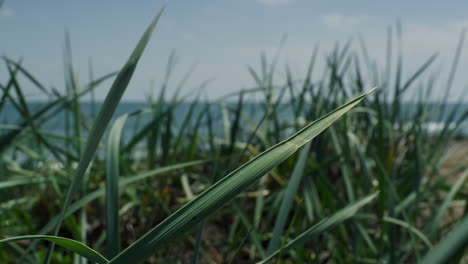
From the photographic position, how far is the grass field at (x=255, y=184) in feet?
1.35

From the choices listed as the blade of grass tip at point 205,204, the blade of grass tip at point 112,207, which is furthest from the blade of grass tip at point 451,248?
the blade of grass tip at point 112,207

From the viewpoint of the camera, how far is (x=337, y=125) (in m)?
0.87

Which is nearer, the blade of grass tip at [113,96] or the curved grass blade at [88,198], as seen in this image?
the blade of grass tip at [113,96]

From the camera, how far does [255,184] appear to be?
821 millimetres

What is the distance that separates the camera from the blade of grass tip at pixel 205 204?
23 cm

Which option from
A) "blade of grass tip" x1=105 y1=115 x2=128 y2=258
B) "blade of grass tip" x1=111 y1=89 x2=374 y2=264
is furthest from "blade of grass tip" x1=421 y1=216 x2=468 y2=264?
"blade of grass tip" x1=105 y1=115 x2=128 y2=258

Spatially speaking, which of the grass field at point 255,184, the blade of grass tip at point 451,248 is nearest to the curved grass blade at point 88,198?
the grass field at point 255,184

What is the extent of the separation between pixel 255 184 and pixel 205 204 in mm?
591

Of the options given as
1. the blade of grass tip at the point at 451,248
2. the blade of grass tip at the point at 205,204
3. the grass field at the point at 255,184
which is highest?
the blade of grass tip at the point at 205,204

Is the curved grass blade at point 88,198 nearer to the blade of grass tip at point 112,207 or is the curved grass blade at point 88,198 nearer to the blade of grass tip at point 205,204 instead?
the blade of grass tip at point 112,207

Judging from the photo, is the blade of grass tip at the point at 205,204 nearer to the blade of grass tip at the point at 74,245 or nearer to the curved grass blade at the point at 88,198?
the blade of grass tip at the point at 74,245

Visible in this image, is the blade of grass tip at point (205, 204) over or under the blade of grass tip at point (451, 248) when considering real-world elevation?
over

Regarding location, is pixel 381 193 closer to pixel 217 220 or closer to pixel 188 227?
pixel 188 227

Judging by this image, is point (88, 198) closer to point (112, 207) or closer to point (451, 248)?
point (112, 207)
